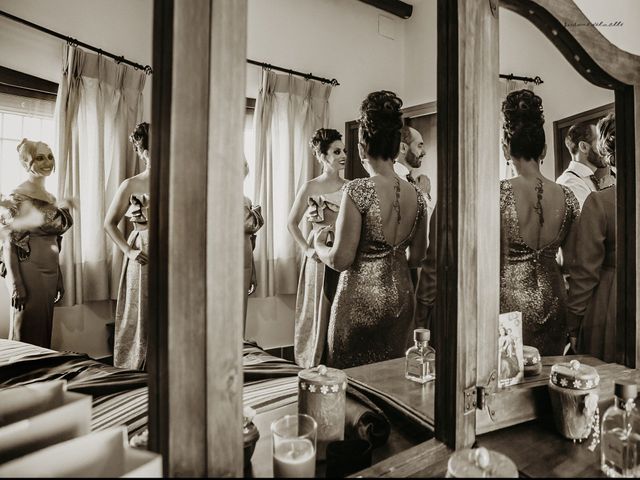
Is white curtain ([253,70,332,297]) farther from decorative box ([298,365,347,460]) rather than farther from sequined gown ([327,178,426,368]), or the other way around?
decorative box ([298,365,347,460])

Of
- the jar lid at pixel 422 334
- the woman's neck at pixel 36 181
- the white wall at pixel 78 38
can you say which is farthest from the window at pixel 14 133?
the jar lid at pixel 422 334

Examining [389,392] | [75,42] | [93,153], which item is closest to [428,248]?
[389,392]

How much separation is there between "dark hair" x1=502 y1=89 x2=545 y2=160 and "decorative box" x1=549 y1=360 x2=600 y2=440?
34cm

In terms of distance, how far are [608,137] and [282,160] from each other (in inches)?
25.4

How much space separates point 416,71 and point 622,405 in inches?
25.6

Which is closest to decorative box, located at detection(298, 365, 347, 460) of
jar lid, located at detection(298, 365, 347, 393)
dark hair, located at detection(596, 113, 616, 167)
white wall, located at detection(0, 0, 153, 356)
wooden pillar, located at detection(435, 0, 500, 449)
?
jar lid, located at detection(298, 365, 347, 393)

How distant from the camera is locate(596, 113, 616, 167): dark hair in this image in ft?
2.56

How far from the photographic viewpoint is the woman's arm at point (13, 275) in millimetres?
1063

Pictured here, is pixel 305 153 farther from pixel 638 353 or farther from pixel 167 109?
pixel 638 353

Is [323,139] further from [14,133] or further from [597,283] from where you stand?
[14,133]

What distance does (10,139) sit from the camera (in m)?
1.17

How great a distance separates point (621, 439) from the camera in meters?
0.48

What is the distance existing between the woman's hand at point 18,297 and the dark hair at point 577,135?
4.46 feet

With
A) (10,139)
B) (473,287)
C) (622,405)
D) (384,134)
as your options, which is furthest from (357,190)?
(10,139)
